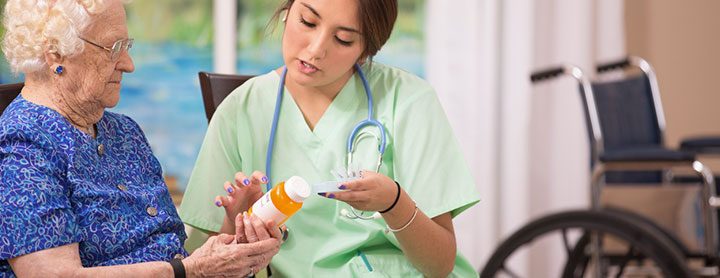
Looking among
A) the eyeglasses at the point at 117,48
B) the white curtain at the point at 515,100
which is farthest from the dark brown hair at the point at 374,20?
the white curtain at the point at 515,100

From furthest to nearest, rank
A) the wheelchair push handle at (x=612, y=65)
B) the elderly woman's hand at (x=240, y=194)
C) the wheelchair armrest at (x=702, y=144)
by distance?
the wheelchair push handle at (x=612, y=65)
the wheelchair armrest at (x=702, y=144)
the elderly woman's hand at (x=240, y=194)

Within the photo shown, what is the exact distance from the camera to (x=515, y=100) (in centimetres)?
386

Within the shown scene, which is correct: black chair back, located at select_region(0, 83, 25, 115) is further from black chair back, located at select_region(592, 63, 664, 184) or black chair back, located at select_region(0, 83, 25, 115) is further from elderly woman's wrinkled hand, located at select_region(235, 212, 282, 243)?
black chair back, located at select_region(592, 63, 664, 184)

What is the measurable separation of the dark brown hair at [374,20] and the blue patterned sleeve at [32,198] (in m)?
0.53

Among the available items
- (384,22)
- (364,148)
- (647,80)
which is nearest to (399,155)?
(364,148)

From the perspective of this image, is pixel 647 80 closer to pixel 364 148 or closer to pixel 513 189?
pixel 513 189

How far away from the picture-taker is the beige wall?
4320 millimetres

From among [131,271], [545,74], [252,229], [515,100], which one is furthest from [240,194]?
[515,100]

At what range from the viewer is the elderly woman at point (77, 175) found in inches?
50.6

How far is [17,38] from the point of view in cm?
139

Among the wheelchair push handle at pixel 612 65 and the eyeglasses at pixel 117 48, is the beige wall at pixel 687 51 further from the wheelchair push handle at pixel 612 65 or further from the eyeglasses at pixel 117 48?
the eyeglasses at pixel 117 48

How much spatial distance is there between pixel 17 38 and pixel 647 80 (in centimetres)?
262

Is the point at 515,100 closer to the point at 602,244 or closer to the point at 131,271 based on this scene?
the point at 602,244

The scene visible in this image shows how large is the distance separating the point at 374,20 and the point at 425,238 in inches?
14.3
